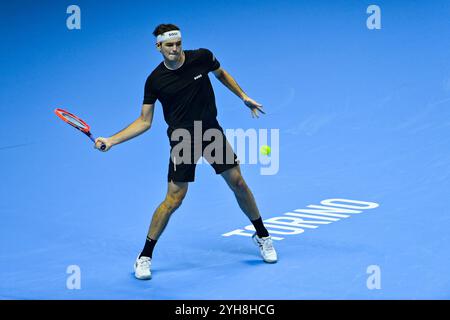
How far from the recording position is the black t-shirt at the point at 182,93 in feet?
31.5

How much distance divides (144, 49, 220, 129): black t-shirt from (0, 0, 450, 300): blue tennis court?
1.37m

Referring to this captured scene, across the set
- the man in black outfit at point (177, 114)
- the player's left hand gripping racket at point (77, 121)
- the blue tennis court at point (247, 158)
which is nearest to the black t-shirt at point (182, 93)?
the man in black outfit at point (177, 114)

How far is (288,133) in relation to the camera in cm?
1323

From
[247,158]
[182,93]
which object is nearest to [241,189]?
[182,93]

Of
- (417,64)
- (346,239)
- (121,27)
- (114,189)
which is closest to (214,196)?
(114,189)

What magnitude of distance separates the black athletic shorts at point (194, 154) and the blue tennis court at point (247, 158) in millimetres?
907

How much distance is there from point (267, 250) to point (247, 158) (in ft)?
9.25

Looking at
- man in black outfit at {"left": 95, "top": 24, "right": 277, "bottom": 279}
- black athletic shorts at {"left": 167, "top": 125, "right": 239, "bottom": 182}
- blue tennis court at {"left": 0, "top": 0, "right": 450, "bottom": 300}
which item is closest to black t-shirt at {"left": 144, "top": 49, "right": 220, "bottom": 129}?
man in black outfit at {"left": 95, "top": 24, "right": 277, "bottom": 279}

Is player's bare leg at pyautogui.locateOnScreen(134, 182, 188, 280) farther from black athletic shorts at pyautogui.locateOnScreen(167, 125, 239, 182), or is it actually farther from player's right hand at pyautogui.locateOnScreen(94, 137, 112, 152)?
player's right hand at pyautogui.locateOnScreen(94, 137, 112, 152)

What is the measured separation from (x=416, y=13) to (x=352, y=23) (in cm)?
97

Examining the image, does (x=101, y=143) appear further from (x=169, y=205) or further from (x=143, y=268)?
(x=143, y=268)

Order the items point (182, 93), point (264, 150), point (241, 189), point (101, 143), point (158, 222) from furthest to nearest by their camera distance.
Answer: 1. point (264, 150)
2. point (241, 189)
3. point (158, 222)
4. point (182, 93)
5. point (101, 143)

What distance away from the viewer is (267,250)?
9.94m

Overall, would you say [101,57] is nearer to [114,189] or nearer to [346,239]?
[114,189]
